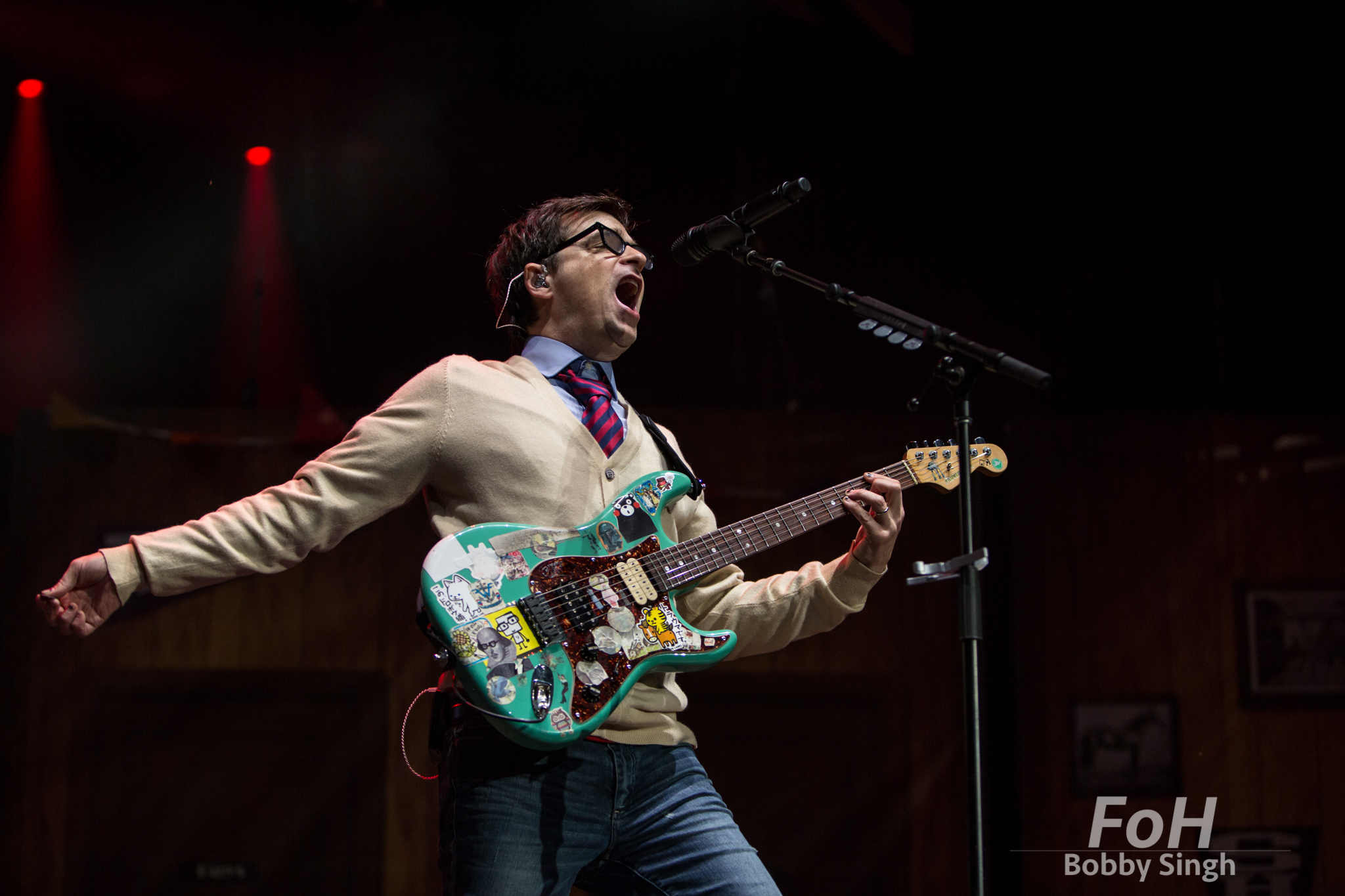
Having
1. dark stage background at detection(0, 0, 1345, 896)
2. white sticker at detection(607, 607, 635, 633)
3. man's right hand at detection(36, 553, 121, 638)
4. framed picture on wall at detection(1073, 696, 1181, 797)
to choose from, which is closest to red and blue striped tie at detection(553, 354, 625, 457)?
white sticker at detection(607, 607, 635, 633)

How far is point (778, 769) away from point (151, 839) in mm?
2551

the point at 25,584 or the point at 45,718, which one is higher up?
the point at 25,584

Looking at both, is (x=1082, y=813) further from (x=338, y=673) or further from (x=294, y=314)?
(x=294, y=314)

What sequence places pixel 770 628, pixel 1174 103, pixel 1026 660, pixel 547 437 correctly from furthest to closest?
pixel 1026 660
pixel 1174 103
pixel 770 628
pixel 547 437

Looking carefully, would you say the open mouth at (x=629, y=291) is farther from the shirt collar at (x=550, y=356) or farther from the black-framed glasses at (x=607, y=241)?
the shirt collar at (x=550, y=356)

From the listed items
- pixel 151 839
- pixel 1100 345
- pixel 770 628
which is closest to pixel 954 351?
pixel 770 628

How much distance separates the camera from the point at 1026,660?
4336 millimetres

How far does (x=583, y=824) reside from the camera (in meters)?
1.86

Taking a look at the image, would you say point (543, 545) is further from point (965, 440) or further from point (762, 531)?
point (965, 440)

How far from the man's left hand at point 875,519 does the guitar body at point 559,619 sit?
0.37 m

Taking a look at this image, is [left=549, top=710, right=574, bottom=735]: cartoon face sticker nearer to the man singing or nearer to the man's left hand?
the man singing

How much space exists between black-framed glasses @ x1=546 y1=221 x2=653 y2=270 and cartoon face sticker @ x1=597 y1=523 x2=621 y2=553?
0.68 m

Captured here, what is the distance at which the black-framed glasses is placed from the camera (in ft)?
7.86

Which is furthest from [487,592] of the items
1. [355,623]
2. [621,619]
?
[355,623]
